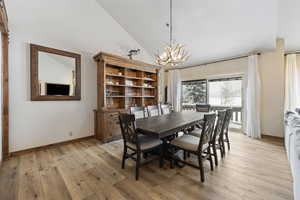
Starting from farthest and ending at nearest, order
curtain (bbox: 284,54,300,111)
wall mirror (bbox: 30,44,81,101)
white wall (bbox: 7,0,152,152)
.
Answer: curtain (bbox: 284,54,300,111), wall mirror (bbox: 30,44,81,101), white wall (bbox: 7,0,152,152)

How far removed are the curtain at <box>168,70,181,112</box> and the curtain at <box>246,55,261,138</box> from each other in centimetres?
240

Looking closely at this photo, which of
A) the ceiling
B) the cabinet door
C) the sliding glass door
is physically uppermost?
the ceiling

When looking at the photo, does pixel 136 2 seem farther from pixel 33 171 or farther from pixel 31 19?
pixel 33 171

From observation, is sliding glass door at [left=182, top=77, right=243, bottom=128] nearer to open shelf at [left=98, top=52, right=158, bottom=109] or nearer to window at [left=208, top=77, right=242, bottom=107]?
window at [left=208, top=77, right=242, bottom=107]

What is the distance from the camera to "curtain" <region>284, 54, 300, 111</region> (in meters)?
3.58

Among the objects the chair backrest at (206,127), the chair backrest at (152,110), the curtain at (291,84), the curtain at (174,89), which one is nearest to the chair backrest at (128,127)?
the chair backrest at (206,127)

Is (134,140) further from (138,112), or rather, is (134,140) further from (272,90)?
(272,90)

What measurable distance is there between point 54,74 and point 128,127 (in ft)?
7.85

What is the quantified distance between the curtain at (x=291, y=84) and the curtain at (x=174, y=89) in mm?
3181

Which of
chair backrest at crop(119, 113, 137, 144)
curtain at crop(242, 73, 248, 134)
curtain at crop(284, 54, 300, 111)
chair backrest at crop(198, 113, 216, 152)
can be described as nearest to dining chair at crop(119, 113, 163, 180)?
chair backrest at crop(119, 113, 137, 144)

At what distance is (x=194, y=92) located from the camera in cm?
535

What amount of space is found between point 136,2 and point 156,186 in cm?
408

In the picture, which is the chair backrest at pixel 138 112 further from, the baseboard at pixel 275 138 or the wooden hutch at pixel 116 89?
the baseboard at pixel 275 138

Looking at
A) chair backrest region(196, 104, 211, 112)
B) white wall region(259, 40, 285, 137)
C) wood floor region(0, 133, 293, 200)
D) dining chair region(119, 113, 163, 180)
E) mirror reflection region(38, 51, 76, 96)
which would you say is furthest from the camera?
chair backrest region(196, 104, 211, 112)
